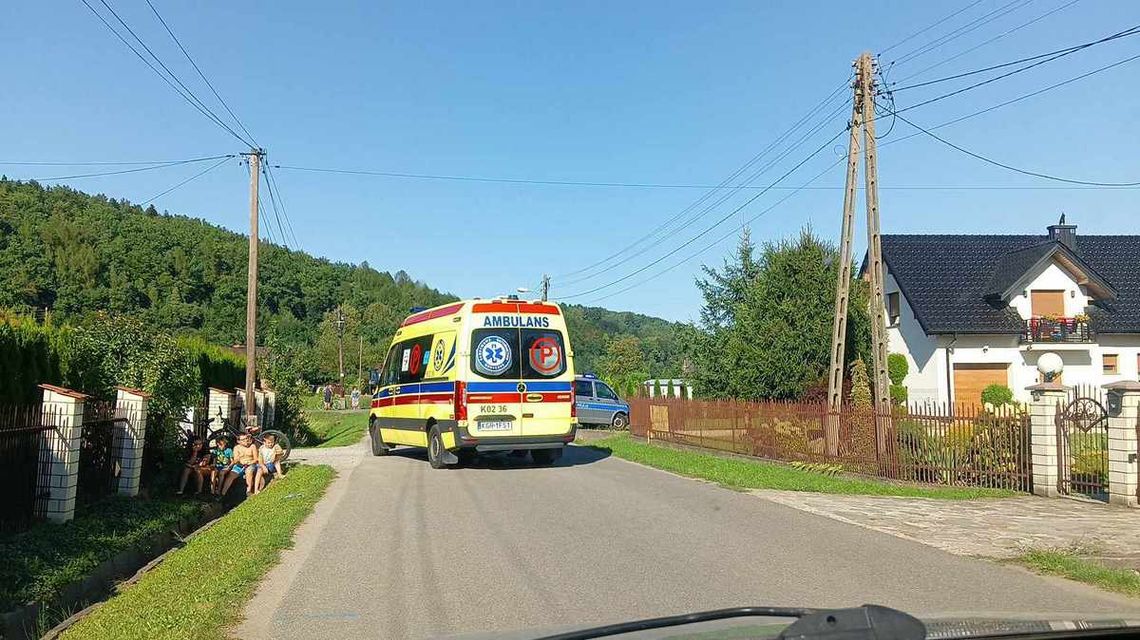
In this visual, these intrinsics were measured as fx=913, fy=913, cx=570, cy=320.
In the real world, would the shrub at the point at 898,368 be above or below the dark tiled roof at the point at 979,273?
below

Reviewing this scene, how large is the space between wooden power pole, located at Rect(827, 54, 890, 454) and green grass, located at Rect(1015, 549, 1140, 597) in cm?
843

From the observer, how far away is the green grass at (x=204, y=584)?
19.5 ft

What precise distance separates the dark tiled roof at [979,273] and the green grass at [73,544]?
31.4 metres

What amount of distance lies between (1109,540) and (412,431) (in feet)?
40.3

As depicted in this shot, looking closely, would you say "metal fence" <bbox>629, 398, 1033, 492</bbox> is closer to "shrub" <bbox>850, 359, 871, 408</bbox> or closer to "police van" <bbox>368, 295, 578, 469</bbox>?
"shrub" <bbox>850, 359, 871, 408</bbox>

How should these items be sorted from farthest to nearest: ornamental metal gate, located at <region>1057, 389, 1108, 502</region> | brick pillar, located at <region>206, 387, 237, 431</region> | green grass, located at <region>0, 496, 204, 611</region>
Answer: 1. brick pillar, located at <region>206, 387, 237, 431</region>
2. ornamental metal gate, located at <region>1057, 389, 1108, 502</region>
3. green grass, located at <region>0, 496, 204, 611</region>

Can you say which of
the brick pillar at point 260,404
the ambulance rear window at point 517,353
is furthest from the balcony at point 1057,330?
the brick pillar at point 260,404

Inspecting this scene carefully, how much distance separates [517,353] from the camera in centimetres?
1642

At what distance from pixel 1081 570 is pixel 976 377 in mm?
31460

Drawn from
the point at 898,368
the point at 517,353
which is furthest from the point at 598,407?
the point at 517,353

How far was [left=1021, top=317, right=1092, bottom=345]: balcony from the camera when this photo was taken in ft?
120

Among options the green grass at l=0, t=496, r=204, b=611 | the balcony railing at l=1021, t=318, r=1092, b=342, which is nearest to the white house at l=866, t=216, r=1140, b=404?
the balcony railing at l=1021, t=318, r=1092, b=342

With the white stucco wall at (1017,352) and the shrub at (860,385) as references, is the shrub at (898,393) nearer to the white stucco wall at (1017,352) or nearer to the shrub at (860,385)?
the white stucco wall at (1017,352)

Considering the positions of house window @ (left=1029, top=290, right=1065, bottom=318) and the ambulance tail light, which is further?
house window @ (left=1029, top=290, right=1065, bottom=318)
